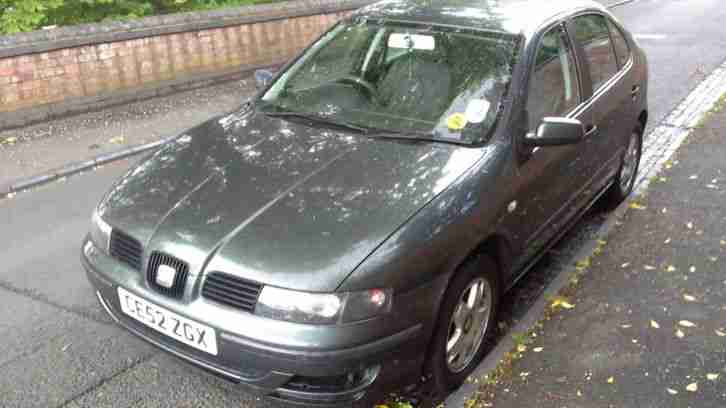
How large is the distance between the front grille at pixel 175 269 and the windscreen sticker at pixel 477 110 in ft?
5.65

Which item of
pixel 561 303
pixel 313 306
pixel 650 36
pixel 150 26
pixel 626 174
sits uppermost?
pixel 150 26

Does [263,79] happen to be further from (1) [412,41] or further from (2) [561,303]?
(2) [561,303]

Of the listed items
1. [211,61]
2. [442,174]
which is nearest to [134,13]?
[211,61]

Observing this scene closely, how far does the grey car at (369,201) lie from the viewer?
2947 millimetres

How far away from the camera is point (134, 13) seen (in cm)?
955

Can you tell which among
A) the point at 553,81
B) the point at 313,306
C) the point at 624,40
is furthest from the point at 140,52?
the point at 313,306

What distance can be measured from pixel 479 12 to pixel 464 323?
2.04 meters

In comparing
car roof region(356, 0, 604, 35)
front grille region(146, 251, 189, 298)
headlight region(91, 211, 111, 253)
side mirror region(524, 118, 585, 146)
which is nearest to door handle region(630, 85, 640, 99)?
car roof region(356, 0, 604, 35)

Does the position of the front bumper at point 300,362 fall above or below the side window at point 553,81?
below

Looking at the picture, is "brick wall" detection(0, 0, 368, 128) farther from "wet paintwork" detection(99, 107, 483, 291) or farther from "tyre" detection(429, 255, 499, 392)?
"tyre" detection(429, 255, 499, 392)

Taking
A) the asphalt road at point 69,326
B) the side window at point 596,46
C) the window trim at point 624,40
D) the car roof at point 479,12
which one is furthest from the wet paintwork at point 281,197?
the window trim at point 624,40

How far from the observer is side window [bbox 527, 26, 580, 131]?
408 cm

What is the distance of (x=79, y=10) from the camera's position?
30.7 ft

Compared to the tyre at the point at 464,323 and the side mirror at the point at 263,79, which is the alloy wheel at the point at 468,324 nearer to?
the tyre at the point at 464,323
